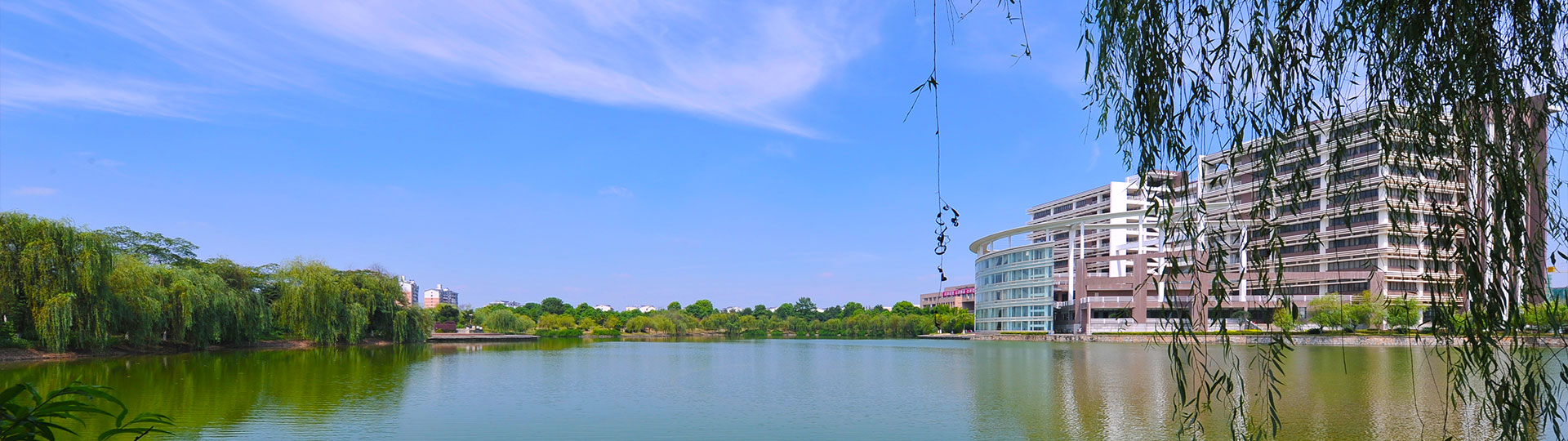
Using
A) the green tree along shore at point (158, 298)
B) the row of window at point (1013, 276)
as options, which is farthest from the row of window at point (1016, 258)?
the green tree along shore at point (158, 298)

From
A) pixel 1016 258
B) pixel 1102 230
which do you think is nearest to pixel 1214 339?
pixel 1016 258

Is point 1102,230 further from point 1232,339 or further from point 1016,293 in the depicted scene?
point 1232,339

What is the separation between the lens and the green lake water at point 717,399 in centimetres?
1217

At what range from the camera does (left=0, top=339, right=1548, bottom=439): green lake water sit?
12.2 m

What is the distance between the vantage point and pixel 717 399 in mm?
16609

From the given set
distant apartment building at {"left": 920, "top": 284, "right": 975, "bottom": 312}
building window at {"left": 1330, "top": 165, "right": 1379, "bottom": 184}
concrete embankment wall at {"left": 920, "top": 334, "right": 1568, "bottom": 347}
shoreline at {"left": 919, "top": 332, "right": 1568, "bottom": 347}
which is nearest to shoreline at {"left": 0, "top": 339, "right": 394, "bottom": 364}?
building window at {"left": 1330, "top": 165, "right": 1379, "bottom": 184}

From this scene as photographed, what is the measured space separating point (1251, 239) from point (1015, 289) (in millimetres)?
63800

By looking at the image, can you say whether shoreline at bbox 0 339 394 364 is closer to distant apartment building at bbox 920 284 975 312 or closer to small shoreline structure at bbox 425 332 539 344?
small shoreline structure at bbox 425 332 539 344

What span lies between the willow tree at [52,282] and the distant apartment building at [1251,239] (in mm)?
26086

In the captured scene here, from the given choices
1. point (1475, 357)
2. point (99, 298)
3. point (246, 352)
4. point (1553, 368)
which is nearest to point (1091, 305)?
point (1553, 368)

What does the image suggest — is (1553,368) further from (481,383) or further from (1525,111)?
(481,383)

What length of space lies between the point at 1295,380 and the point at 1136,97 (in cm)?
1775

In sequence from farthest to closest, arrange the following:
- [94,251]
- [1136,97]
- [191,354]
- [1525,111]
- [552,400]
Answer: [191,354] → [94,251] → [552,400] → [1136,97] → [1525,111]

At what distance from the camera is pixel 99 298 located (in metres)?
25.3
